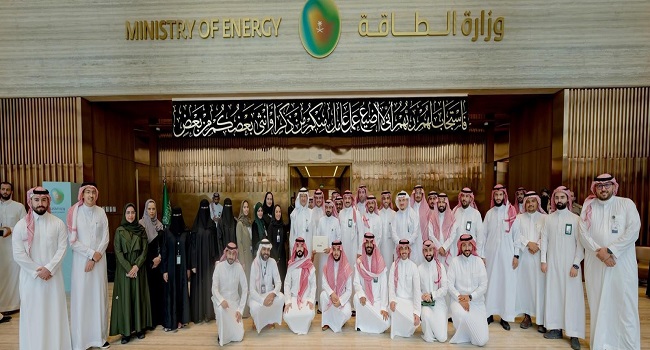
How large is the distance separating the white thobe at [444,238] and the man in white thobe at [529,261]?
0.67 m

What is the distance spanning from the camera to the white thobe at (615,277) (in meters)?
3.15

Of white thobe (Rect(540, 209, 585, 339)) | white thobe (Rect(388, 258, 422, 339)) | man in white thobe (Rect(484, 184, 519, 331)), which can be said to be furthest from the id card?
white thobe (Rect(388, 258, 422, 339))

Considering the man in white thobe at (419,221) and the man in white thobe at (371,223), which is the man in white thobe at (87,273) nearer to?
the man in white thobe at (371,223)

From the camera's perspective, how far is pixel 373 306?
12.4ft

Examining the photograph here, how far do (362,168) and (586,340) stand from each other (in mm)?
5889

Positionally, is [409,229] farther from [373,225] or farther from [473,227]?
[473,227]

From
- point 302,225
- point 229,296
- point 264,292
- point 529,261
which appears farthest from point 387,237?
point 229,296

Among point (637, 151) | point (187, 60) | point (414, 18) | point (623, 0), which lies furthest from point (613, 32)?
point (187, 60)

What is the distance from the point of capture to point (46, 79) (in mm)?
5516

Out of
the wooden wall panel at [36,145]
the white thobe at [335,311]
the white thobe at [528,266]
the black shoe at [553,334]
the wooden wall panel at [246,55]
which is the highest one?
the wooden wall panel at [246,55]

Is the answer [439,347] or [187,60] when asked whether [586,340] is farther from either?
[187,60]

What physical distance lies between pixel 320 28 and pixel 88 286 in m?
4.50

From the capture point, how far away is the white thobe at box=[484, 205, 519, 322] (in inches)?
156

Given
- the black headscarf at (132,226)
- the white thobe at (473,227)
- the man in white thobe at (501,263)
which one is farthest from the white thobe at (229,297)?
the man in white thobe at (501,263)
